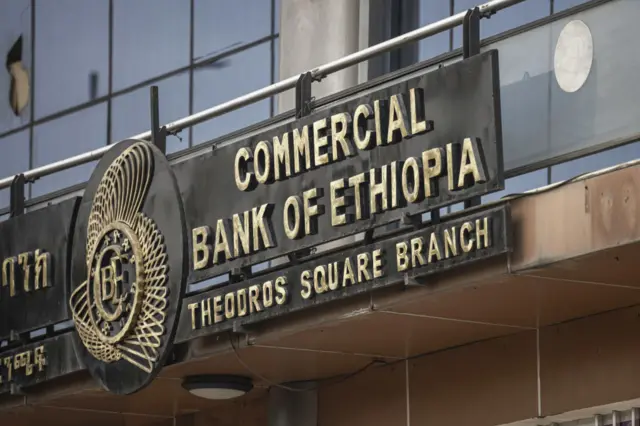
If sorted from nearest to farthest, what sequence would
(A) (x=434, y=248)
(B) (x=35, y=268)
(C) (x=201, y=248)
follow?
(A) (x=434, y=248) < (C) (x=201, y=248) < (B) (x=35, y=268)

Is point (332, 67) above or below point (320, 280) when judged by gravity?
above

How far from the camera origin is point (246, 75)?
2138 cm

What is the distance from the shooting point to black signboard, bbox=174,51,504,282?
14672 millimetres

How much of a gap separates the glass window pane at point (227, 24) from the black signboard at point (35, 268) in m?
3.48

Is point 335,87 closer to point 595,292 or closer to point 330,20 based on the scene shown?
point 330,20

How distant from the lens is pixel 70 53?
24.6 m

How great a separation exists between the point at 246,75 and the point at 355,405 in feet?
16.2

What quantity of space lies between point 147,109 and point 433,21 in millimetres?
4958

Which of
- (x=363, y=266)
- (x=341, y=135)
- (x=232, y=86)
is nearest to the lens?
(x=363, y=266)

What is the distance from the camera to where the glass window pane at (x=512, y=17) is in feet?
55.6

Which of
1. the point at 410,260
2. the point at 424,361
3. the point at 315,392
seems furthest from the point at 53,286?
the point at 410,260

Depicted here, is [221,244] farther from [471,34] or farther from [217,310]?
[471,34]

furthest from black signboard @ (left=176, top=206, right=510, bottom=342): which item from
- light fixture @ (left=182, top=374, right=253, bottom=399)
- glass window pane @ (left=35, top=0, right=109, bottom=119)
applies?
glass window pane @ (left=35, top=0, right=109, bottom=119)

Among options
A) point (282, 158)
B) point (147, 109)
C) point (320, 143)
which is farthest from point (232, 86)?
point (320, 143)
